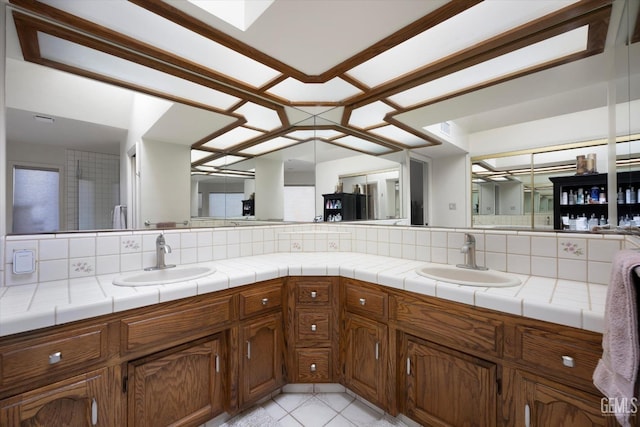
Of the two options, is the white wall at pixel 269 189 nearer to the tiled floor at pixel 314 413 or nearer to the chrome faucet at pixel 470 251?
the tiled floor at pixel 314 413

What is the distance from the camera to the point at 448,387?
1.24 m

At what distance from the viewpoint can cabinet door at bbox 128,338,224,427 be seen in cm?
114

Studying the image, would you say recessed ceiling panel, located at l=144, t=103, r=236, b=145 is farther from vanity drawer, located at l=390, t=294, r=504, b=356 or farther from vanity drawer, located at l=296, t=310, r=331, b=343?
vanity drawer, located at l=390, t=294, r=504, b=356

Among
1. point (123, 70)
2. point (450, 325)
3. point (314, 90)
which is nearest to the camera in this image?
point (450, 325)

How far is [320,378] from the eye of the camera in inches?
66.8

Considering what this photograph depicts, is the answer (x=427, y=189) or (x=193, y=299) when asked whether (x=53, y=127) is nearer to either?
(x=193, y=299)

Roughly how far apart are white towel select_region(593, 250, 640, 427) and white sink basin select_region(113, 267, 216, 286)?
5.12ft

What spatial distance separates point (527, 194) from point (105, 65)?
8.03 feet

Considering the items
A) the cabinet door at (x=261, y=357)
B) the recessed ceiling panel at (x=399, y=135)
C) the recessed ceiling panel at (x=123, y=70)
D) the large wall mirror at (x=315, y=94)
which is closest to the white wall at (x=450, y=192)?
the large wall mirror at (x=315, y=94)

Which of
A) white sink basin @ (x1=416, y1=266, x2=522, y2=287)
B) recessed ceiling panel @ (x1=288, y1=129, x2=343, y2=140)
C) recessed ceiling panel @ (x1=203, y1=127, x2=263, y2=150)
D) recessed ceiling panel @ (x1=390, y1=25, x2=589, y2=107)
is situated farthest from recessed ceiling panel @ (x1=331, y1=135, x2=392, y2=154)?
white sink basin @ (x1=416, y1=266, x2=522, y2=287)

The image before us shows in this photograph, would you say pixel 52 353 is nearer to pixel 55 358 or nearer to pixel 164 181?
pixel 55 358

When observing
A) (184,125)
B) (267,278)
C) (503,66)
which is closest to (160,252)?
(267,278)

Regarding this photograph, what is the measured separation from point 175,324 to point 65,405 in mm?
415

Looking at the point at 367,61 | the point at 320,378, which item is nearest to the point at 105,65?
the point at 367,61
